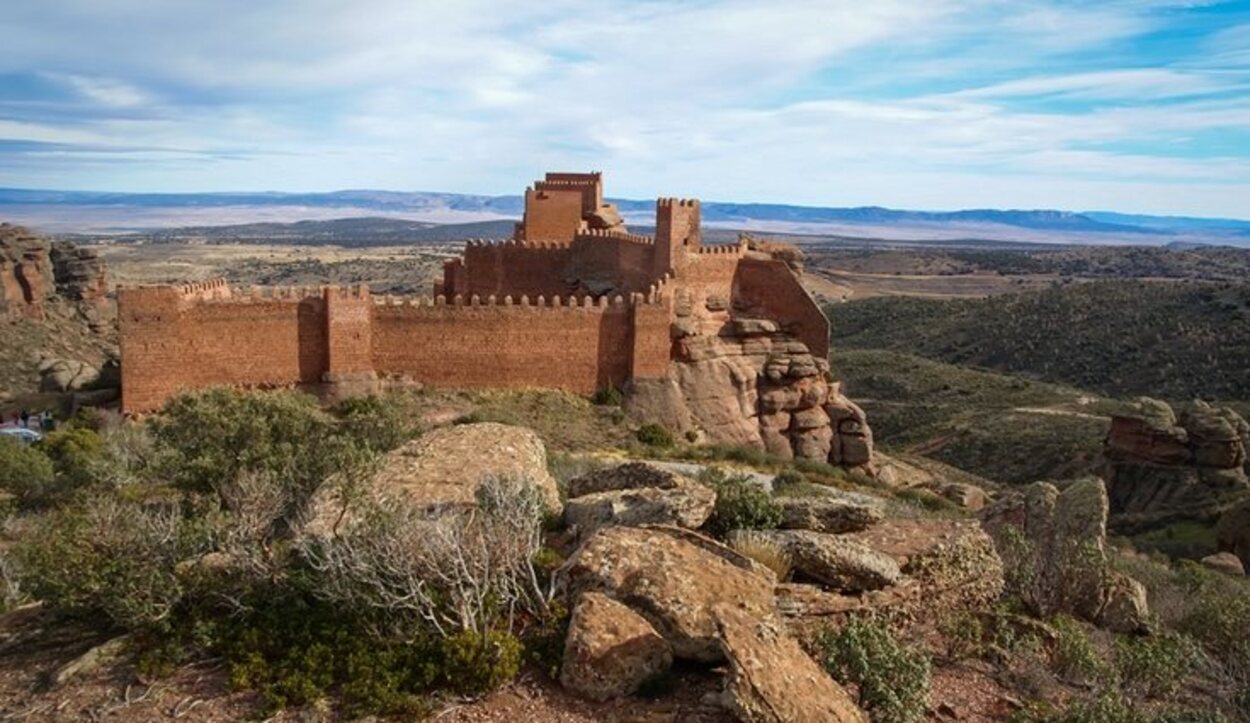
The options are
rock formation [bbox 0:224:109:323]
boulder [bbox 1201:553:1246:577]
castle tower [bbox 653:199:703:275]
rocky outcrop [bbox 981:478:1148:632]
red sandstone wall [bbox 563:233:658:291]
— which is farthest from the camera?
rock formation [bbox 0:224:109:323]

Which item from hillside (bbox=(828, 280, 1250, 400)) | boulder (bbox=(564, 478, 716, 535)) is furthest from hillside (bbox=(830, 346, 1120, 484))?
boulder (bbox=(564, 478, 716, 535))

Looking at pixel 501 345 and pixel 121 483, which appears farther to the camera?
pixel 501 345

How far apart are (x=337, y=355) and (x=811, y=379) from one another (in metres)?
15.2

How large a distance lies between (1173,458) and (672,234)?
23501 mm

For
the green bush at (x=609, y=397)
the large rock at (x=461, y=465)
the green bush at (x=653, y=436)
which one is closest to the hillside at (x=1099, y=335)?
the green bush at (x=653, y=436)

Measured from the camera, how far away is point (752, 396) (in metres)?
31.2

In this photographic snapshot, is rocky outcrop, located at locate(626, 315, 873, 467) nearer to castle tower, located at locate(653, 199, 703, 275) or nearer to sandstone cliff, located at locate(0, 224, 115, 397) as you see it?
castle tower, located at locate(653, 199, 703, 275)

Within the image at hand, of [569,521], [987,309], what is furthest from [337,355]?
[987,309]

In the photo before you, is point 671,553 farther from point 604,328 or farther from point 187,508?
point 604,328

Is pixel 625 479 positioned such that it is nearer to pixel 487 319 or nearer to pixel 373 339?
pixel 487 319

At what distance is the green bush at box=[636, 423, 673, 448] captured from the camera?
2770 centimetres

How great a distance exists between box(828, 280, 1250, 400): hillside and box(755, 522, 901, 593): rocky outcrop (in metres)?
50.4

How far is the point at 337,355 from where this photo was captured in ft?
89.9

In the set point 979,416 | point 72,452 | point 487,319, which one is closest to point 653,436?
point 487,319
